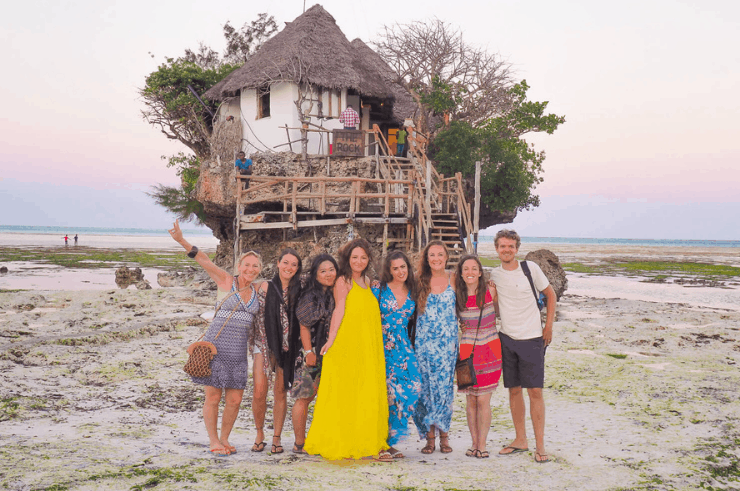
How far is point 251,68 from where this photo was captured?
18.8m

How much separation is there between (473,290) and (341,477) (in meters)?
1.72

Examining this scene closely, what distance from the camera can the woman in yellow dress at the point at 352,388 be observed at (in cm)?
385

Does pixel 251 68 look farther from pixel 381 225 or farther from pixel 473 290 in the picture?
pixel 473 290

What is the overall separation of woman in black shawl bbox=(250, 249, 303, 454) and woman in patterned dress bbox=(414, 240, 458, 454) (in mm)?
992

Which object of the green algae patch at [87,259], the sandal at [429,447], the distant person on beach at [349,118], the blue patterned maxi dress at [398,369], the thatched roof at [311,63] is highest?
the thatched roof at [311,63]

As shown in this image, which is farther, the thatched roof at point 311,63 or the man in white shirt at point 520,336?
the thatched roof at point 311,63

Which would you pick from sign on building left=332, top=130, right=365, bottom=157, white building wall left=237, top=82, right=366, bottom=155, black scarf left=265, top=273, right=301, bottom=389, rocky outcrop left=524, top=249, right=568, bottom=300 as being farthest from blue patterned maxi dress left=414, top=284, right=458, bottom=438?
white building wall left=237, top=82, right=366, bottom=155

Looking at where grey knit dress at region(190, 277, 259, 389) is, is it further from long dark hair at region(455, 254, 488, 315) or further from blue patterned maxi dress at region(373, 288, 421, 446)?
long dark hair at region(455, 254, 488, 315)

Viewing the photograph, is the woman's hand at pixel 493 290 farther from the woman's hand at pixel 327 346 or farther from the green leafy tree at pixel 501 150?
the green leafy tree at pixel 501 150

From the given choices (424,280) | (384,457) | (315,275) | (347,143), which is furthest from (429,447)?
(347,143)

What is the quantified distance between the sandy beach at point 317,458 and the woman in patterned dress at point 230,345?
28 cm

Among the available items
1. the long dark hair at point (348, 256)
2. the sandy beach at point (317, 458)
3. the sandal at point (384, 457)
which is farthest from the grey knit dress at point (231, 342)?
the sandal at point (384, 457)

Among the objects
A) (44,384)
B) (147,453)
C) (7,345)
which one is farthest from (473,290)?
(7,345)

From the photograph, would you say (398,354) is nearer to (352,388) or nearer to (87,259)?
(352,388)
